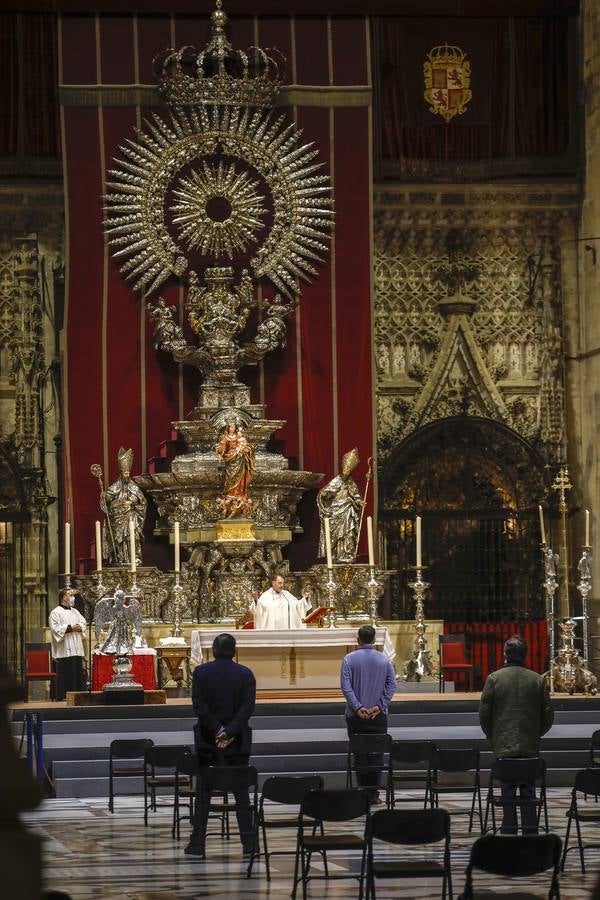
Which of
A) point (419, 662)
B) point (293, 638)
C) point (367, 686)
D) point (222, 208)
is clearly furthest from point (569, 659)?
point (222, 208)

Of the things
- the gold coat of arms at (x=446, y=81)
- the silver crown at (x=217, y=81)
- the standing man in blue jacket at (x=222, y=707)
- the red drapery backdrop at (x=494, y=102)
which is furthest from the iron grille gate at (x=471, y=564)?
the standing man in blue jacket at (x=222, y=707)

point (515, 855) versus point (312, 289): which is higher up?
point (312, 289)

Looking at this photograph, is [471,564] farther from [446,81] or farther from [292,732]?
[292,732]

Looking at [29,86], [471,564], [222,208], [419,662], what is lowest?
[419,662]

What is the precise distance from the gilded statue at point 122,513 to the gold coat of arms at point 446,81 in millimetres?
7190

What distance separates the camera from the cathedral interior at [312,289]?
863 inches

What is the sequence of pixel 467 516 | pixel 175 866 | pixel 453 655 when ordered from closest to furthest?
pixel 175 866 < pixel 453 655 < pixel 467 516

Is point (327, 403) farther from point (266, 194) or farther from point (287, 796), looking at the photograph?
point (287, 796)

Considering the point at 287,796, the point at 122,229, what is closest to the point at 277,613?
the point at 122,229

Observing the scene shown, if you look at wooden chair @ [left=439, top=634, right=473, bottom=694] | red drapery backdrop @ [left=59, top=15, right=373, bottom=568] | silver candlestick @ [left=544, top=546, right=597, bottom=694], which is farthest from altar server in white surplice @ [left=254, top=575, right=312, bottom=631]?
red drapery backdrop @ [left=59, top=15, right=373, bottom=568]

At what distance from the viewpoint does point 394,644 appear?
816 inches

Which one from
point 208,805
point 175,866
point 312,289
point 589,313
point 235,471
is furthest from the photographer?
point 589,313

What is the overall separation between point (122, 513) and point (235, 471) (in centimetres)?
172

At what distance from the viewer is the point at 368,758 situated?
11.9m
